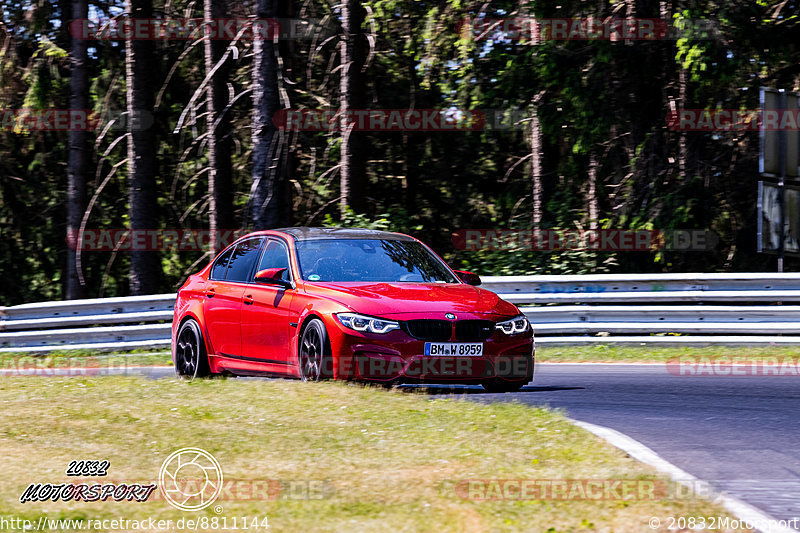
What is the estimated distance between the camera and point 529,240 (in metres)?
20.9

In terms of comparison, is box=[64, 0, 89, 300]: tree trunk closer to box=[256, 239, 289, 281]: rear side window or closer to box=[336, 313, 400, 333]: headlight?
box=[256, 239, 289, 281]: rear side window

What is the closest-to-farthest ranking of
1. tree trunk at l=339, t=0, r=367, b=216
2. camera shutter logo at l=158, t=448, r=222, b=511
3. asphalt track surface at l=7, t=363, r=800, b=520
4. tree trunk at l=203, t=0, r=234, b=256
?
1. camera shutter logo at l=158, t=448, r=222, b=511
2. asphalt track surface at l=7, t=363, r=800, b=520
3. tree trunk at l=203, t=0, r=234, b=256
4. tree trunk at l=339, t=0, r=367, b=216

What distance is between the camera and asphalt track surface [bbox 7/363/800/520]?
6.55 m

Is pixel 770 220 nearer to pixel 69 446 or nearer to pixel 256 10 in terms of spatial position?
pixel 256 10

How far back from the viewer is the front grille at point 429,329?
9672 mm

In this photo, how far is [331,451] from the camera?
22.8 ft

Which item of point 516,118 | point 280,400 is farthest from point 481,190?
point 280,400

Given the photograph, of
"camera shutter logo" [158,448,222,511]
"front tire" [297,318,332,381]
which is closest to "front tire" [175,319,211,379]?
"front tire" [297,318,332,381]

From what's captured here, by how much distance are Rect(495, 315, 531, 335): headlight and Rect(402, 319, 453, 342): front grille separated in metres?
0.53

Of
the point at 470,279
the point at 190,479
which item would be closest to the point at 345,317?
the point at 470,279

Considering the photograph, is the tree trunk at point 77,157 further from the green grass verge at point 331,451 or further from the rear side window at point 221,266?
the green grass verge at point 331,451

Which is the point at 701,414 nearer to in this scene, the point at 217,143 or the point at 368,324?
the point at 368,324

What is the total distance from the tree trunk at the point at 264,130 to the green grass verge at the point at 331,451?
7.84 meters

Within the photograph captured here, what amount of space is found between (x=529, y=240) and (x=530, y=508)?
Result: 15.6m
